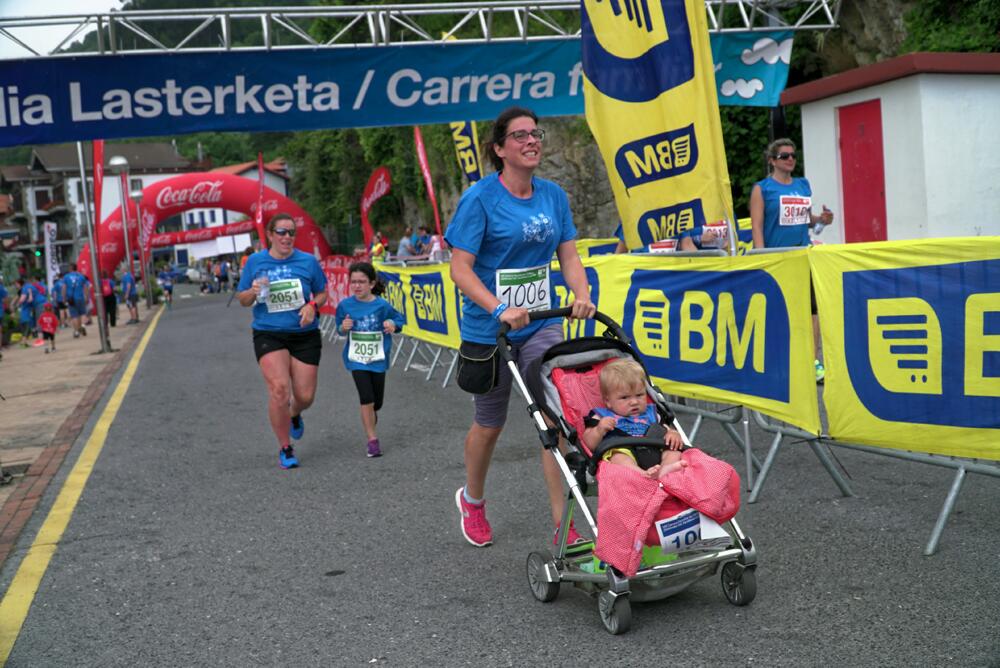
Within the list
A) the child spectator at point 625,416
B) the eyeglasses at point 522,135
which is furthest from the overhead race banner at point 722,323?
the child spectator at point 625,416

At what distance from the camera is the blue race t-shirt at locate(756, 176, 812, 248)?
30.2 feet

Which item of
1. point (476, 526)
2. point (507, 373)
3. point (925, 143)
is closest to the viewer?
point (507, 373)

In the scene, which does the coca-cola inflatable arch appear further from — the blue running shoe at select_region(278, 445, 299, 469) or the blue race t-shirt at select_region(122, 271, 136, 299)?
the blue running shoe at select_region(278, 445, 299, 469)

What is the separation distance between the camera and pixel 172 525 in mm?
6340

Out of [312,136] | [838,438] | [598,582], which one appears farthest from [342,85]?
[312,136]

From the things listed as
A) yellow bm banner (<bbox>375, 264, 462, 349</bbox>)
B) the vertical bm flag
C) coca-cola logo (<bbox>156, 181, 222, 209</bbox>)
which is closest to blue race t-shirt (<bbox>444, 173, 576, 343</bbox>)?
the vertical bm flag

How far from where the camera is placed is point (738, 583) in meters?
4.19

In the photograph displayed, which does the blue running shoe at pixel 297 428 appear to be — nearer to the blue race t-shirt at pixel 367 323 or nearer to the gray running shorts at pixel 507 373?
the blue race t-shirt at pixel 367 323

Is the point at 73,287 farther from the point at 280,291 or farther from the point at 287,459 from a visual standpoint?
the point at 287,459

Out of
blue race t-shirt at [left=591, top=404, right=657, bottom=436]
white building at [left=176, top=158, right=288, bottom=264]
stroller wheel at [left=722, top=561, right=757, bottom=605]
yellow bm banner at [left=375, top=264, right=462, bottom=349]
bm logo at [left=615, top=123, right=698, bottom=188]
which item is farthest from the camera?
white building at [left=176, top=158, right=288, bottom=264]

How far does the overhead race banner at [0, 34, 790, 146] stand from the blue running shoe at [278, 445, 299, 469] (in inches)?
265

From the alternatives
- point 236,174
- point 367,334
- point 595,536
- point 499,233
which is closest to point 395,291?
point 367,334

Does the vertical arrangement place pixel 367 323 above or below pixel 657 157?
below

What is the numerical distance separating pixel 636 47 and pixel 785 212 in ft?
9.18
